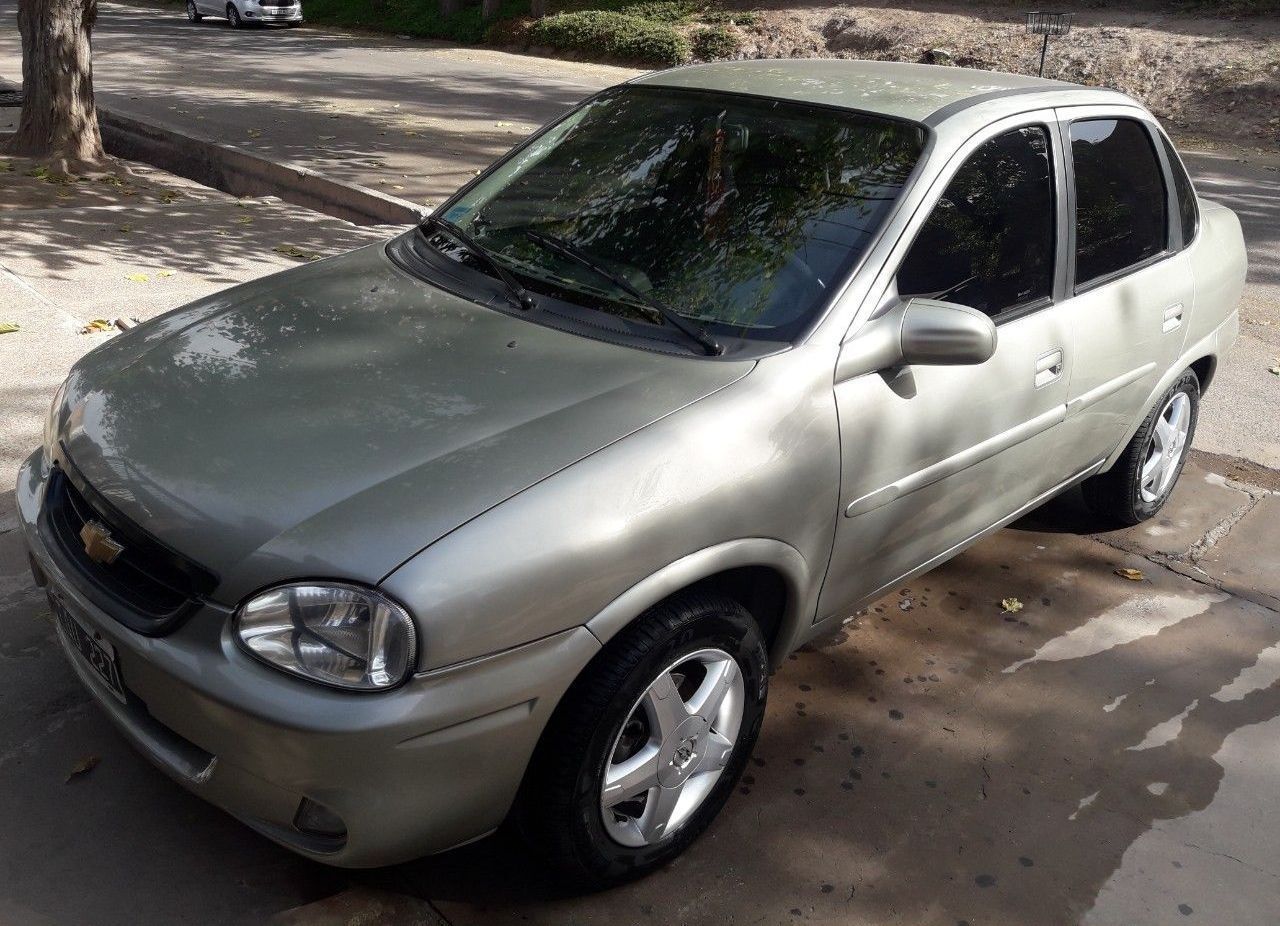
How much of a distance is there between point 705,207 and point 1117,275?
4.97ft

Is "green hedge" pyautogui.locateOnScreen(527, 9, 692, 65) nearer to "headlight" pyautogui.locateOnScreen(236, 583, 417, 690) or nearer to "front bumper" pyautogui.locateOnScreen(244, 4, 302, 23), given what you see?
"front bumper" pyautogui.locateOnScreen(244, 4, 302, 23)

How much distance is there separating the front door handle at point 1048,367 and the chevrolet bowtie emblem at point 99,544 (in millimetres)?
2523

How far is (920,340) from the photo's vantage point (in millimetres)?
2975

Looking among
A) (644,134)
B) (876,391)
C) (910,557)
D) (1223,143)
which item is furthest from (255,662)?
(1223,143)

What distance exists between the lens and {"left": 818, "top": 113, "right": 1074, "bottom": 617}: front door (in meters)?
3.07

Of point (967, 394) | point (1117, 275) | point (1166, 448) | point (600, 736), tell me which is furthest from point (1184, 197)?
point (600, 736)

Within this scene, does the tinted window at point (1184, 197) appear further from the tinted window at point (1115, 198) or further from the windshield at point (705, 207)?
the windshield at point (705, 207)

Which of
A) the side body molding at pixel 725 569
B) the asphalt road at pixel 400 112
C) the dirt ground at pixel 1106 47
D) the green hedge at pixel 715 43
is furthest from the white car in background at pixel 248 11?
the side body molding at pixel 725 569

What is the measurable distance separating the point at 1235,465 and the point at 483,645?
443 centimetres

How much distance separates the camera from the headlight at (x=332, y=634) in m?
2.23

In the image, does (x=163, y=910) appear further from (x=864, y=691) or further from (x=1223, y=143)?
(x=1223, y=143)

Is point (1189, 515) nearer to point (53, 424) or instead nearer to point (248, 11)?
point (53, 424)

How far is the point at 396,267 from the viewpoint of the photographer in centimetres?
361

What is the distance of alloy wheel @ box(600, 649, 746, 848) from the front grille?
93 centimetres
